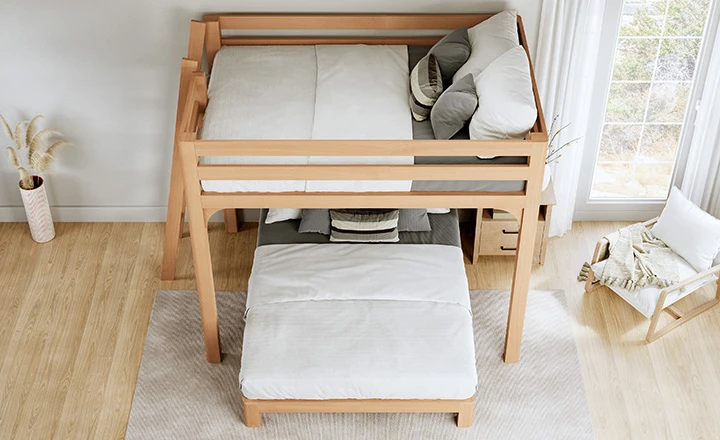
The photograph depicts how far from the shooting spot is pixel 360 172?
3387 mm

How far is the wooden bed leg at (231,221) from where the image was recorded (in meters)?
4.82

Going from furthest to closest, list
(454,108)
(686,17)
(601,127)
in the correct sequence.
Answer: (601,127), (686,17), (454,108)

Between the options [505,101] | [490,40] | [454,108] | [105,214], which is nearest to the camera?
[505,101]

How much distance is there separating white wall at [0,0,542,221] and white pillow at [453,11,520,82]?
319 millimetres

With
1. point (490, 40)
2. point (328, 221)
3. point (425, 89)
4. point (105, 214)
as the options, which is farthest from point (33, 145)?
point (490, 40)

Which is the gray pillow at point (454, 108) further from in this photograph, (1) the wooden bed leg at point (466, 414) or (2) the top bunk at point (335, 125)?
(1) the wooden bed leg at point (466, 414)

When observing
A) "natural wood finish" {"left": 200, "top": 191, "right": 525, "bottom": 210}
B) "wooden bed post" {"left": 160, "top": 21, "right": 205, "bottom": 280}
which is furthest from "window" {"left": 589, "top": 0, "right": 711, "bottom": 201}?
"wooden bed post" {"left": 160, "top": 21, "right": 205, "bottom": 280}

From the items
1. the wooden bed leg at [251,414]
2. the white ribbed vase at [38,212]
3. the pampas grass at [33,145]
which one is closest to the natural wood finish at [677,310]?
the wooden bed leg at [251,414]

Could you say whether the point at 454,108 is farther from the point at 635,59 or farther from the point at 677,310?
the point at 677,310

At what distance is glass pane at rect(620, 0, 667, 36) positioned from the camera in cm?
432

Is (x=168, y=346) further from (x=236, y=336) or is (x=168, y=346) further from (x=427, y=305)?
(x=427, y=305)

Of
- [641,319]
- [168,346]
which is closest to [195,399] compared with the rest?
[168,346]

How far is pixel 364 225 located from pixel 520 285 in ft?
2.87

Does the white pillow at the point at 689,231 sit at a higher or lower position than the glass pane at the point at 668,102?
lower
